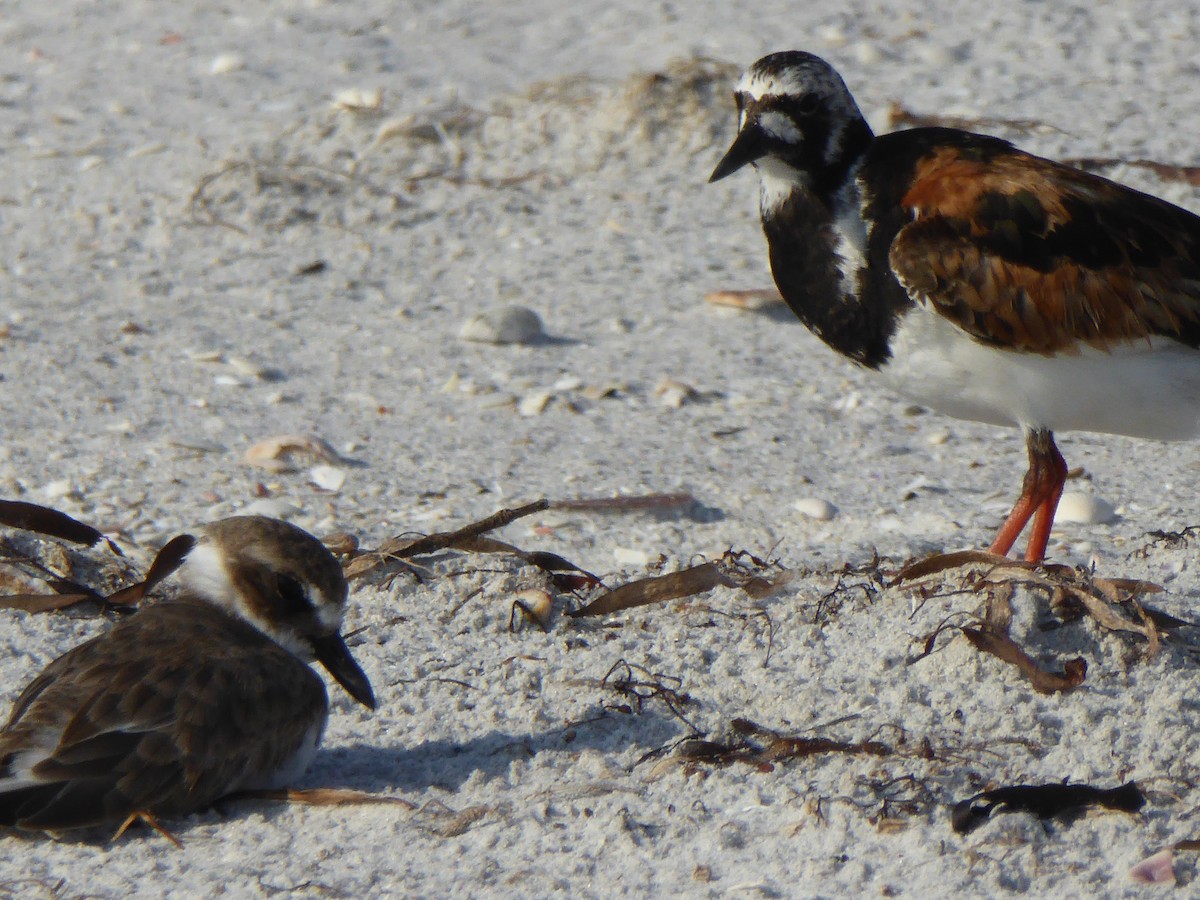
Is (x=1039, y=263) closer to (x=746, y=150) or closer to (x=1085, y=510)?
(x=746, y=150)

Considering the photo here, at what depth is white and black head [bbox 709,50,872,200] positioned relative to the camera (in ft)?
13.4

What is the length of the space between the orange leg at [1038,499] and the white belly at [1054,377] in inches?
5.2

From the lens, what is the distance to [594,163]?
688cm

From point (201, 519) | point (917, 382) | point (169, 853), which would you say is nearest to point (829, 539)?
point (917, 382)

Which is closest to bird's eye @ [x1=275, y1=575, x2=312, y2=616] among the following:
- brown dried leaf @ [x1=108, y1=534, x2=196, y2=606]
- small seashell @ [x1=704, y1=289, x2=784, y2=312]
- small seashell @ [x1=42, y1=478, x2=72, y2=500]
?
brown dried leaf @ [x1=108, y1=534, x2=196, y2=606]

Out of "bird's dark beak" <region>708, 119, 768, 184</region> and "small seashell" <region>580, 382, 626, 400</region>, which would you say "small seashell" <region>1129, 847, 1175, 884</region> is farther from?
"small seashell" <region>580, 382, 626, 400</region>

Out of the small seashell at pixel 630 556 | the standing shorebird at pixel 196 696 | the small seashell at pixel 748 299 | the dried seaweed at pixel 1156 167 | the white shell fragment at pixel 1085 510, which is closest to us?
the standing shorebird at pixel 196 696

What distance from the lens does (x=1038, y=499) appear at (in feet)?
13.6

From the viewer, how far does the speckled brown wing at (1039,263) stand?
380cm

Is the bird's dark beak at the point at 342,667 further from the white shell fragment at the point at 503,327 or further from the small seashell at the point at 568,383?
the white shell fragment at the point at 503,327

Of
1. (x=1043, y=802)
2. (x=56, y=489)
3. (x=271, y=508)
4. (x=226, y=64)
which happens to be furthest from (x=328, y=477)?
(x=226, y=64)

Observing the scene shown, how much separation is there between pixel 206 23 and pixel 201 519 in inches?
172

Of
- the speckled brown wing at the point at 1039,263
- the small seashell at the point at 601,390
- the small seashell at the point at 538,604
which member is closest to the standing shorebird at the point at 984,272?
the speckled brown wing at the point at 1039,263

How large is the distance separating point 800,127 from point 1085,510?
1447 mm
